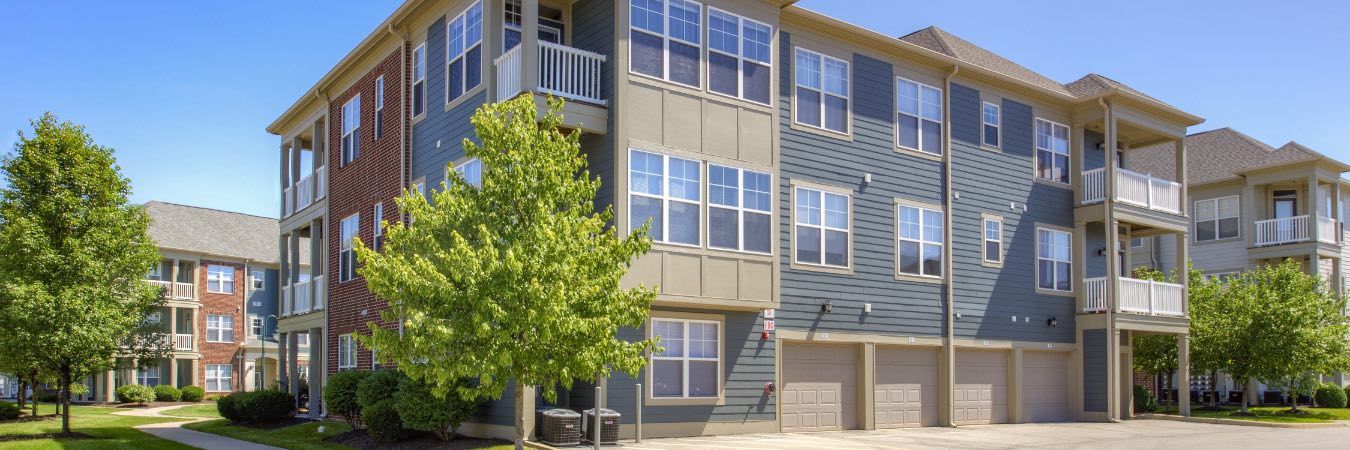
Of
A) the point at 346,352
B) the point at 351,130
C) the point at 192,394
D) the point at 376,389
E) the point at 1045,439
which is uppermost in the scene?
the point at 351,130

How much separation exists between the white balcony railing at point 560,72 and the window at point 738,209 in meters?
2.68

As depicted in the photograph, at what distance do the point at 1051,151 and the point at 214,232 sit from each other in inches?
1723

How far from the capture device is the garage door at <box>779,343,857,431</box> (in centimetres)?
2177

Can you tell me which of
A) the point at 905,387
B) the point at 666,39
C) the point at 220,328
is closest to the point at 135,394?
the point at 220,328

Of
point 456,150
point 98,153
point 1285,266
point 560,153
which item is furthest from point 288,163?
point 1285,266

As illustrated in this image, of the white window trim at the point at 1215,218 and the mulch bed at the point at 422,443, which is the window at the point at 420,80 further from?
the white window trim at the point at 1215,218

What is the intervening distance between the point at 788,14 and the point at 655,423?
8.53m

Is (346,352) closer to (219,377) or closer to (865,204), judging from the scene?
(865,204)

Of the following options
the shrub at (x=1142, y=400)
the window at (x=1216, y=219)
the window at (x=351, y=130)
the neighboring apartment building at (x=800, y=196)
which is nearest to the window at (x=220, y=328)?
the neighboring apartment building at (x=800, y=196)

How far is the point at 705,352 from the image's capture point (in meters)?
20.1

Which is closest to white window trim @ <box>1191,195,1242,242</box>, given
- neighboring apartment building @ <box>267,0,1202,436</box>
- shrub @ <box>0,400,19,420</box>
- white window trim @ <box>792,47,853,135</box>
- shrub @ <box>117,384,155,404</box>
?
neighboring apartment building @ <box>267,0,1202,436</box>

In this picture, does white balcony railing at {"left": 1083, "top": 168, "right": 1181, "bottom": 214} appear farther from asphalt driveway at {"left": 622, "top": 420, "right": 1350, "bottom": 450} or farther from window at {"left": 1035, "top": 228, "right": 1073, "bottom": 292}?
asphalt driveway at {"left": 622, "top": 420, "right": 1350, "bottom": 450}

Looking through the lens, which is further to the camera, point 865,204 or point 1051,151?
point 1051,151

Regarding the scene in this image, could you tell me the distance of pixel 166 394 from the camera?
158 ft
